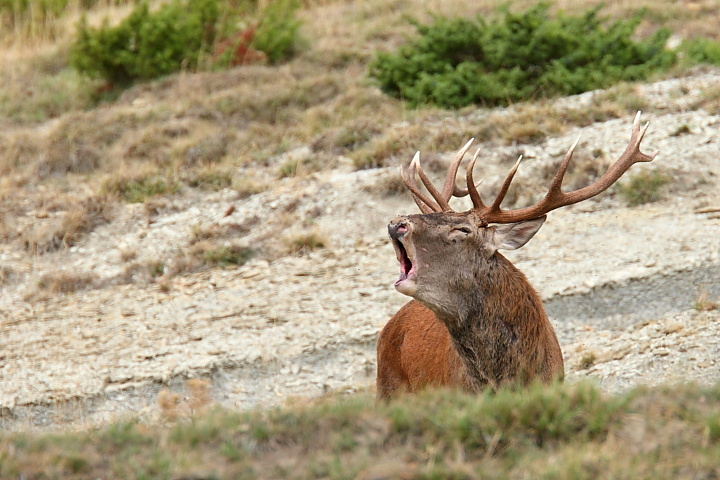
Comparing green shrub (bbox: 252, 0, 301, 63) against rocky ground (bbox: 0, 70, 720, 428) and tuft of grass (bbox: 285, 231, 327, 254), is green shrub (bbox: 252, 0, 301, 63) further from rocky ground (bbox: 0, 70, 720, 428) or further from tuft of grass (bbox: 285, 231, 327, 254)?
tuft of grass (bbox: 285, 231, 327, 254)

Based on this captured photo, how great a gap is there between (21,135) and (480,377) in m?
10.7

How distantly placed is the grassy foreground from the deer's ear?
163 cm

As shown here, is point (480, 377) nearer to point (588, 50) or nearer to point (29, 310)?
point (29, 310)

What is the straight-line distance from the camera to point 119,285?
11078 millimetres

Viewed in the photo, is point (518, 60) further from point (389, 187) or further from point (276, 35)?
point (276, 35)

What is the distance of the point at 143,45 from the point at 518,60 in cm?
635

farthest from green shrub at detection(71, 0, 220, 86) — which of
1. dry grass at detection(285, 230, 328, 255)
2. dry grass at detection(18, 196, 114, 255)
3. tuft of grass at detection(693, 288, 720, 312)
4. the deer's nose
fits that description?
the deer's nose

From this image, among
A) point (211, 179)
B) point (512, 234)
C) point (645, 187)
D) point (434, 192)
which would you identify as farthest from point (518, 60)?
point (512, 234)

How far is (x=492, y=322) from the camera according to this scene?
19.6ft

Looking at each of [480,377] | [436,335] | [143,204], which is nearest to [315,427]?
[480,377]

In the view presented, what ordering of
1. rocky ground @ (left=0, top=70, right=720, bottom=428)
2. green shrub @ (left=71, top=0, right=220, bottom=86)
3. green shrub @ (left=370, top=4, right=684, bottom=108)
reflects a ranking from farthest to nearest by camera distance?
green shrub @ (left=71, top=0, right=220, bottom=86)
green shrub @ (left=370, top=4, right=684, bottom=108)
rocky ground @ (left=0, top=70, right=720, bottom=428)

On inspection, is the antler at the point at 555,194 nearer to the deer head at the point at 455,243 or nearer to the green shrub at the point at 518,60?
the deer head at the point at 455,243

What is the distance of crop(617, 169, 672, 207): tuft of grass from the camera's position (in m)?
10.7

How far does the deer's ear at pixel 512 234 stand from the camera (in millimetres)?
6191
